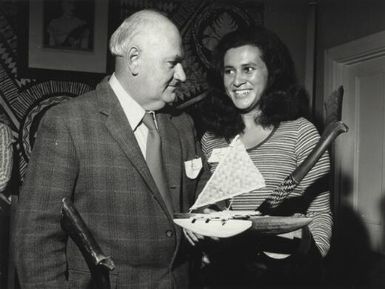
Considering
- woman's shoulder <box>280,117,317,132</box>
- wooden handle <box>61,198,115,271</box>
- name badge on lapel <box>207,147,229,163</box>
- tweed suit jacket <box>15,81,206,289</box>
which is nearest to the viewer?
wooden handle <box>61,198,115,271</box>

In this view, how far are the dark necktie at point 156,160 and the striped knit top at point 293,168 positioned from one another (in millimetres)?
Result: 370

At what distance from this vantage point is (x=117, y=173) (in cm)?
133

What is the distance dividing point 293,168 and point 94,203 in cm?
75

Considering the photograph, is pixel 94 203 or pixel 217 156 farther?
pixel 217 156

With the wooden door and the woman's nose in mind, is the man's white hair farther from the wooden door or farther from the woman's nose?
the wooden door

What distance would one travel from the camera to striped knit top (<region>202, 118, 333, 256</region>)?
1.70 m

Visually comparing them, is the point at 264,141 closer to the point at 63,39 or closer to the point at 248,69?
the point at 248,69

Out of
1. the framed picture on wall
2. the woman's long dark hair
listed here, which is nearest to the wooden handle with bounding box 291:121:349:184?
the woman's long dark hair

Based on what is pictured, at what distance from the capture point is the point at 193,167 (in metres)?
1.55

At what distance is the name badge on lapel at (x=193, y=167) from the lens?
154 centimetres

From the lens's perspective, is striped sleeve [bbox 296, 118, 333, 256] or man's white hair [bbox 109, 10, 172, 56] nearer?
man's white hair [bbox 109, 10, 172, 56]

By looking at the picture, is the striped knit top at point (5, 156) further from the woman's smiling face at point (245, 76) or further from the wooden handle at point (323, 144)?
the wooden handle at point (323, 144)

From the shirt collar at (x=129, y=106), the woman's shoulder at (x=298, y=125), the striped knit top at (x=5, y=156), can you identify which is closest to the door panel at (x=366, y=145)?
the woman's shoulder at (x=298, y=125)

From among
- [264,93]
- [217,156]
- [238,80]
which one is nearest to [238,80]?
[238,80]
